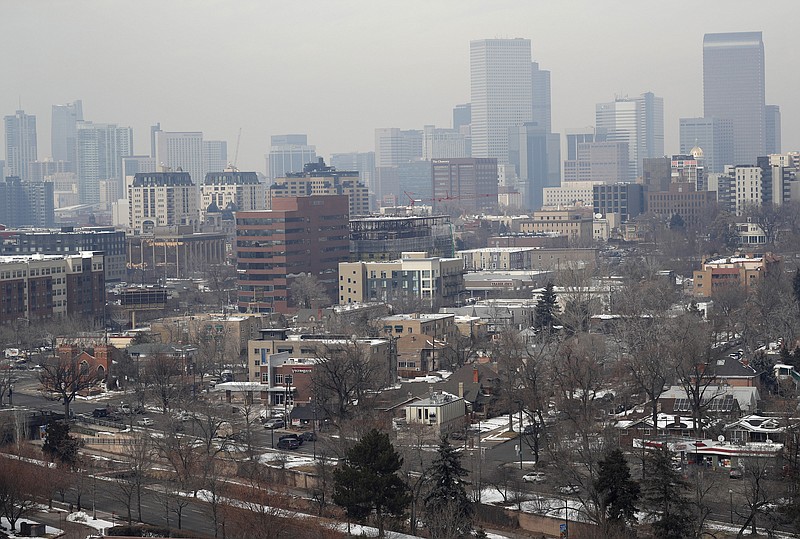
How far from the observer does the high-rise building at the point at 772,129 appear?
193625 mm

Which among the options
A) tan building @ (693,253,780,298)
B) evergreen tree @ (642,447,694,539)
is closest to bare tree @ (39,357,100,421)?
evergreen tree @ (642,447,694,539)

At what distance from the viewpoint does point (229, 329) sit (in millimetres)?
48812

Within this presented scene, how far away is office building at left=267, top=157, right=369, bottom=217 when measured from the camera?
109312 mm

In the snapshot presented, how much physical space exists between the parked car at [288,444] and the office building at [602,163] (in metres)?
143

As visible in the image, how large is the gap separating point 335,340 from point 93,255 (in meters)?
20.9

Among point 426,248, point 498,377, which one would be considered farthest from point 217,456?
point 426,248

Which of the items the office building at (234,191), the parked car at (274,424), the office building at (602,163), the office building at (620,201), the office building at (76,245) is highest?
the office building at (602,163)

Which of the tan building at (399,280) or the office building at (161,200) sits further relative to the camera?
the office building at (161,200)

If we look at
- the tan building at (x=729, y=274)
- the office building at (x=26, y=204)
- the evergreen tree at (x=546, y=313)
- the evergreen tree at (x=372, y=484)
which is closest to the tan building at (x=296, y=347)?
the evergreen tree at (x=546, y=313)

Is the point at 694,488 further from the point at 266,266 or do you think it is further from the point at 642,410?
the point at 266,266

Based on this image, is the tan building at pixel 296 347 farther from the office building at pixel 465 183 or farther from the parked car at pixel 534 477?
the office building at pixel 465 183

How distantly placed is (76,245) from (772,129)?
134 m

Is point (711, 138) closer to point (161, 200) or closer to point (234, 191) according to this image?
point (234, 191)

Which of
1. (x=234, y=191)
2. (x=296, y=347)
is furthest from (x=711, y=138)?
(x=296, y=347)
